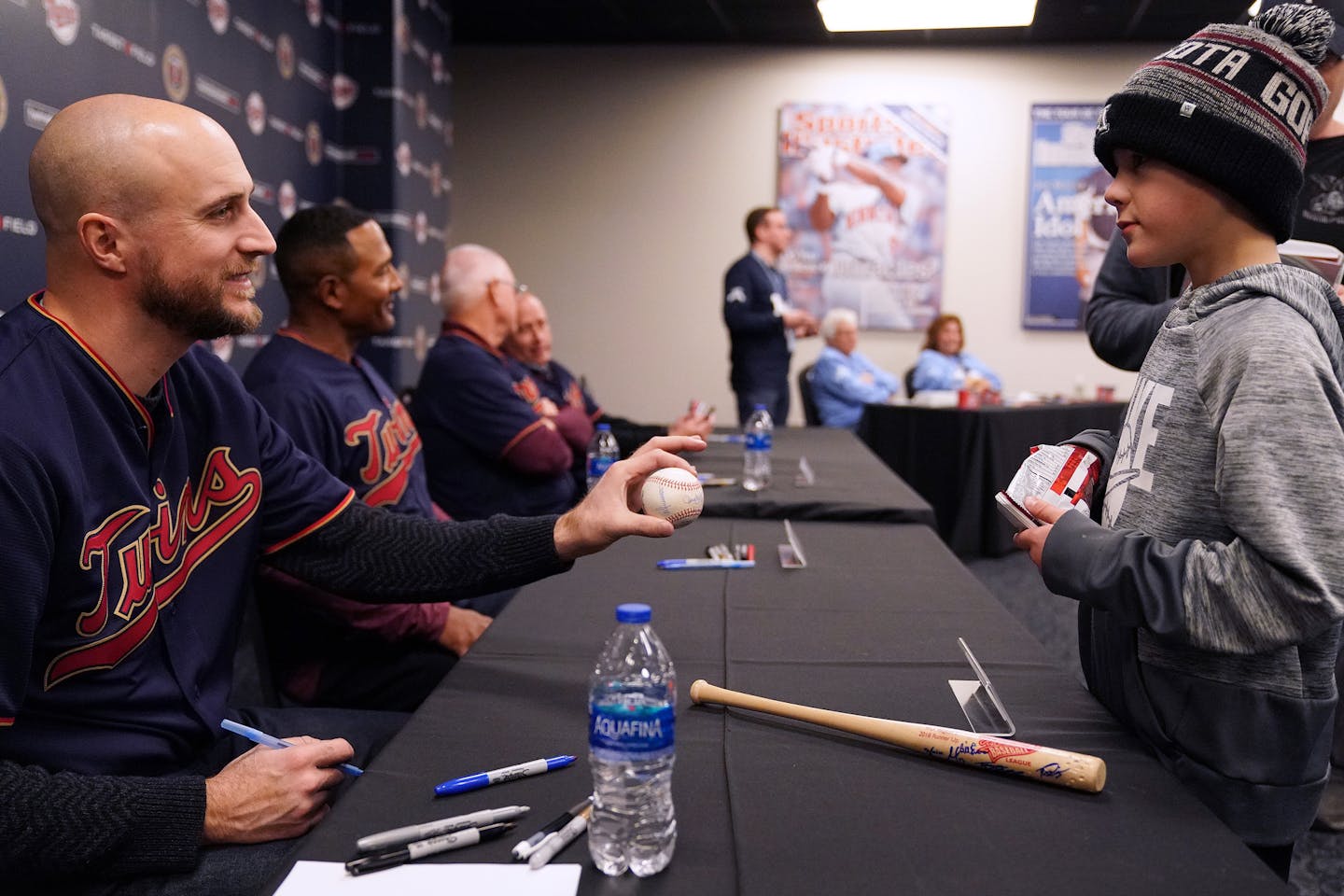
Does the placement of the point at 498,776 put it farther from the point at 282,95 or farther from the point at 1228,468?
the point at 282,95

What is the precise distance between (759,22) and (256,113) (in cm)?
381

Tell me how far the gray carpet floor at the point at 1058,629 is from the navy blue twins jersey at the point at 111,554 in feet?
3.68

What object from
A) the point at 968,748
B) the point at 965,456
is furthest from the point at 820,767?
the point at 965,456

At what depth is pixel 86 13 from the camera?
2914 millimetres

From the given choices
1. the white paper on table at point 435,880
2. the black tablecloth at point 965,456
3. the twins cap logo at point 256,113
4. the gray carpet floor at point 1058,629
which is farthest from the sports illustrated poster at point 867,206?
the white paper on table at point 435,880

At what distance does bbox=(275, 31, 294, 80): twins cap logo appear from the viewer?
14.2 feet

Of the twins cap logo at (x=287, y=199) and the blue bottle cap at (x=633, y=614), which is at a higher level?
the twins cap logo at (x=287, y=199)

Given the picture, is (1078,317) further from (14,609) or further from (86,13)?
(14,609)

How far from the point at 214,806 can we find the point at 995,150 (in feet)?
23.8

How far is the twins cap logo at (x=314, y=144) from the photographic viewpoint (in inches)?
185

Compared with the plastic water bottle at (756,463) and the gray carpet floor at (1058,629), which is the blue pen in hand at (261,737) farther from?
the plastic water bottle at (756,463)

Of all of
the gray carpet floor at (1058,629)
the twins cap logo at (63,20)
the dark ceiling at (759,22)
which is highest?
the dark ceiling at (759,22)

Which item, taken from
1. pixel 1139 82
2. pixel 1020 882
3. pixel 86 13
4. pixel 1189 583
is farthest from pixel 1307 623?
pixel 86 13

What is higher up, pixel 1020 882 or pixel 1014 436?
pixel 1020 882
